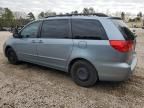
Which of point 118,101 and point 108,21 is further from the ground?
point 108,21

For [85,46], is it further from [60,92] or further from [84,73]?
[60,92]

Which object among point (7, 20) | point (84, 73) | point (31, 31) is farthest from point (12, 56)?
point (7, 20)

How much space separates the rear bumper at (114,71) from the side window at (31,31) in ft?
7.77

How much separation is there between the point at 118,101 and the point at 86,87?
3.03ft

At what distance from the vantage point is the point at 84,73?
15.0ft

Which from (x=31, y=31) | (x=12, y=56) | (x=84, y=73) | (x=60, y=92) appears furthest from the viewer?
(x=12, y=56)

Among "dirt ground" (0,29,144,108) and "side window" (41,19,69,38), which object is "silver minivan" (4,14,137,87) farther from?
"dirt ground" (0,29,144,108)

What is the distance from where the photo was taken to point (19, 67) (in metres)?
6.29

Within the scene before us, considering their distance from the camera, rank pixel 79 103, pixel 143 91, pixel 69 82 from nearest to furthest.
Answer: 1. pixel 79 103
2. pixel 143 91
3. pixel 69 82

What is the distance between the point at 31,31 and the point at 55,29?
104cm

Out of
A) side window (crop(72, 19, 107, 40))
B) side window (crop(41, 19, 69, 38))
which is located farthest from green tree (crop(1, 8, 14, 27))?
side window (crop(72, 19, 107, 40))

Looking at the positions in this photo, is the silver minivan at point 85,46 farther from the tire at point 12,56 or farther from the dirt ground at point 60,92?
the tire at point 12,56

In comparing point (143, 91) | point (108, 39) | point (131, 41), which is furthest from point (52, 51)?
point (143, 91)

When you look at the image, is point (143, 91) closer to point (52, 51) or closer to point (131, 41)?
point (131, 41)
